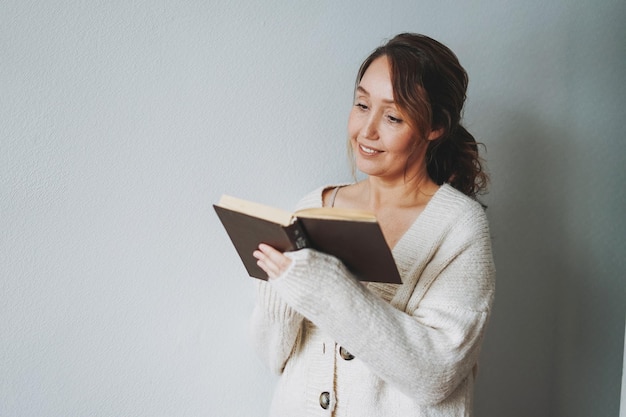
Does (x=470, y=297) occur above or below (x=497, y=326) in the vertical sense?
above

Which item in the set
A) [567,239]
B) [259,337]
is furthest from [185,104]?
[567,239]

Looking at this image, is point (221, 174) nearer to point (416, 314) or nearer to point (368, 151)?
point (368, 151)

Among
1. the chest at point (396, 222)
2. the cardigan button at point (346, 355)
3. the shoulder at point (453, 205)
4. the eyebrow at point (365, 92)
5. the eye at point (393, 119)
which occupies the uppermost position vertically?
the eyebrow at point (365, 92)

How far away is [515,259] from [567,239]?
0.16 meters

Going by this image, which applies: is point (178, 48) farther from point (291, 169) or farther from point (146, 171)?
point (291, 169)

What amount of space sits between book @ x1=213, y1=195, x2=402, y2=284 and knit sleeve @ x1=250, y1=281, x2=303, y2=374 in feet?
0.82

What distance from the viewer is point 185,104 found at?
1.61 meters

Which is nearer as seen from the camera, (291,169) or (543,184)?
(291,169)

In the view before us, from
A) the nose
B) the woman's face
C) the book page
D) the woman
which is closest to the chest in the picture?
the woman

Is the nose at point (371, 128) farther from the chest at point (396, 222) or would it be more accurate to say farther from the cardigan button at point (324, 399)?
the cardigan button at point (324, 399)

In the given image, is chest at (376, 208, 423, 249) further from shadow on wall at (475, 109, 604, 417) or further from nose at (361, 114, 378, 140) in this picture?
shadow on wall at (475, 109, 604, 417)

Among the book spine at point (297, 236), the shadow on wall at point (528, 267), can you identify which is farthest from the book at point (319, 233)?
the shadow on wall at point (528, 267)

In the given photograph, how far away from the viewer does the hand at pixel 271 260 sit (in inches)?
47.4

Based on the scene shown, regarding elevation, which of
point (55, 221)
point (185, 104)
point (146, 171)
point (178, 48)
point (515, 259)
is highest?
point (178, 48)
